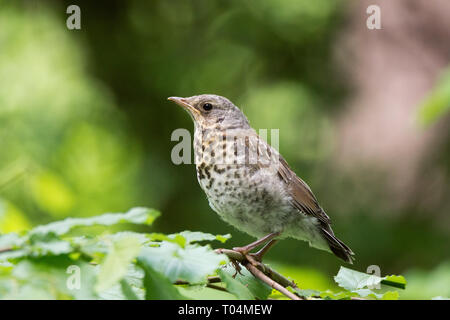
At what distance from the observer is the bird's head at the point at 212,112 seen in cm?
291

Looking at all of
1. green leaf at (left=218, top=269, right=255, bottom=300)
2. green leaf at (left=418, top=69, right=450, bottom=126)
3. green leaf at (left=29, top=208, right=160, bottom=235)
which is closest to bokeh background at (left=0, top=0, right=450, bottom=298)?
green leaf at (left=418, top=69, right=450, bottom=126)

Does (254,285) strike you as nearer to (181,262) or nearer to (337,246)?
(181,262)

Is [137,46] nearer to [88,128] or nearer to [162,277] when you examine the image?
[88,128]

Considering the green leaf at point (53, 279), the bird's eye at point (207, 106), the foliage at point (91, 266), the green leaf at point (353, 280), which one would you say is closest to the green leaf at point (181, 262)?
the foliage at point (91, 266)

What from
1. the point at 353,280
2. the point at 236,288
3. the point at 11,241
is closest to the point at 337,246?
the point at 353,280

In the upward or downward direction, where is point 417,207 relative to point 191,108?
downward

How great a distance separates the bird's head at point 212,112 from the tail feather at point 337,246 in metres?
0.64

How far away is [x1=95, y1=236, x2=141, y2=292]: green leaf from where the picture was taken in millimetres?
1058

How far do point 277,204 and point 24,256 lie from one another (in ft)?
5.20

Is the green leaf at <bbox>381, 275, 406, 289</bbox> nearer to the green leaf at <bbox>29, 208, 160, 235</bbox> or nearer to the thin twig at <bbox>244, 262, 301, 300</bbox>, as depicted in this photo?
the thin twig at <bbox>244, 262, 301, 300</bbox>

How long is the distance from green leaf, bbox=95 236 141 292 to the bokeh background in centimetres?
327

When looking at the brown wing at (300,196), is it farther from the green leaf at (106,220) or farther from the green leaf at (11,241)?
the green leaf at (11,241)
